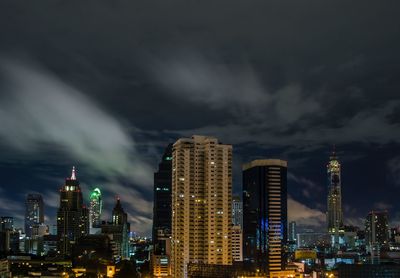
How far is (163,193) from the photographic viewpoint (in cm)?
4991

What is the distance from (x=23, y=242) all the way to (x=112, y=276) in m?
27.7

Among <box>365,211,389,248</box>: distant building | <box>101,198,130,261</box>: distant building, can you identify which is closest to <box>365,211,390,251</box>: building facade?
<box>365,211,389,248</box>: distant building

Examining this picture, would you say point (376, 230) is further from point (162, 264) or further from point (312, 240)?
point (162, 264)

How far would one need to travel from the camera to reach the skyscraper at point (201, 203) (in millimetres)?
27484

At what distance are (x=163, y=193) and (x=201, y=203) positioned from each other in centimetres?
2215

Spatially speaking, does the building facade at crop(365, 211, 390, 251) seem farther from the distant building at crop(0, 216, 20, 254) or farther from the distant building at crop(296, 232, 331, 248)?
the distant building at crop(0, 216, 20, 254)

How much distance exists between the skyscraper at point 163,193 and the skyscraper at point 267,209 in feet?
47.9

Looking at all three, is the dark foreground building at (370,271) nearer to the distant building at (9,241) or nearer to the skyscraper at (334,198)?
the distant building at (9,241)

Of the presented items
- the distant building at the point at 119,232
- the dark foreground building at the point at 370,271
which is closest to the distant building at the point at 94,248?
the distant building at the point at 119,232

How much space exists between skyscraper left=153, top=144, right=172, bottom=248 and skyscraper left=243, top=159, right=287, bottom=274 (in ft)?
47.9

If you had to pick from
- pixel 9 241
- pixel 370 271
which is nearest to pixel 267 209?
pixel 370 271

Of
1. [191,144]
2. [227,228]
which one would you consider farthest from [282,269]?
[191,144]

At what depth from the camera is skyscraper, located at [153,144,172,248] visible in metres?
48.7

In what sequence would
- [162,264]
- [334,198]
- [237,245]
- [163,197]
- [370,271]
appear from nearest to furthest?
[370,271]
[162,264]
[237,245]
[163,197]
[334,198]
